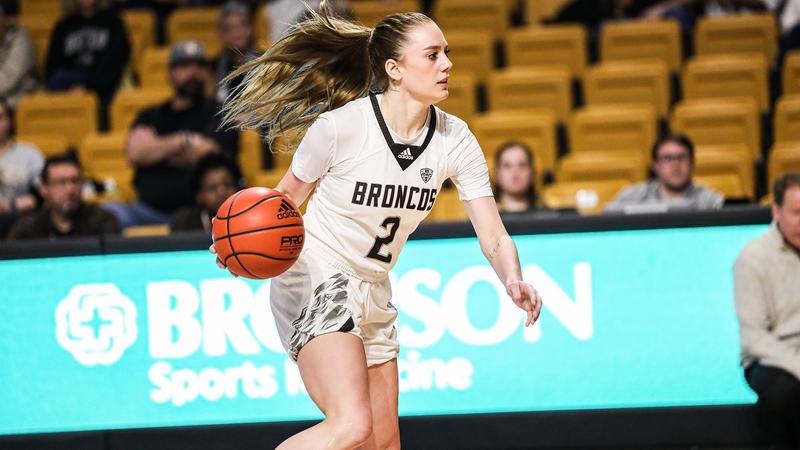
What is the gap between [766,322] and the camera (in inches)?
228

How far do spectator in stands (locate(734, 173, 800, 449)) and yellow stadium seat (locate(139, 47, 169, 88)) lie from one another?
6.10m

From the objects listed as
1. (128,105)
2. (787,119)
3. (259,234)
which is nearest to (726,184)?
(787,119)

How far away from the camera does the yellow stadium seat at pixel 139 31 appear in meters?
10.9

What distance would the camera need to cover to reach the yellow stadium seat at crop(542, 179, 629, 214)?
7.70 metres

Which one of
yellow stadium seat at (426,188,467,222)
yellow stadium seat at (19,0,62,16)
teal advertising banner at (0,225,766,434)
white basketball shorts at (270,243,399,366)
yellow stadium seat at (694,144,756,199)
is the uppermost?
yellow stadium seat at (19,0,62,16)

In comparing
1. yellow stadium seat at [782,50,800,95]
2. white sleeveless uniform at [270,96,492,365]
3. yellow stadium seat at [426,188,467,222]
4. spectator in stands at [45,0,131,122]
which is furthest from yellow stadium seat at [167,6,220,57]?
white sleeveless uniform at [270,96,492,365]

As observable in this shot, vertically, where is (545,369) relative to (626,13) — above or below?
below

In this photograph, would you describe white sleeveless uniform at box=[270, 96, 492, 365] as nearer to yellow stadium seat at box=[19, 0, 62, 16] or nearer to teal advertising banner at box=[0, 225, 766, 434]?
teal advertising banner at box=[0, 225, 766, 434]

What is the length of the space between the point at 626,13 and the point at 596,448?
5544 millimetres

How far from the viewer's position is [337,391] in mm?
3807

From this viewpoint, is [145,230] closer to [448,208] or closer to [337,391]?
[448,208]

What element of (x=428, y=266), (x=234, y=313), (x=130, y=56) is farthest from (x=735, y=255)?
(x=130, y=56)

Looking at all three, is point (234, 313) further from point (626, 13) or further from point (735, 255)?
point (626, 13)

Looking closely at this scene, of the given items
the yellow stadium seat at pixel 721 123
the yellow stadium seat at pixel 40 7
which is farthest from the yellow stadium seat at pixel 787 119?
the yellow stadium seat at pixel 40 7
